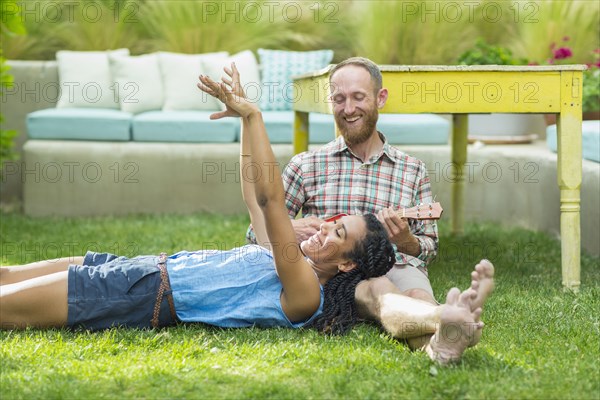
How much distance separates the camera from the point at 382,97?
3281 millimetres

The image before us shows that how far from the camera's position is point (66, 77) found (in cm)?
589

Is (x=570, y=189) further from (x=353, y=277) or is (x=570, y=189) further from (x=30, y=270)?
(x=30, y=270)

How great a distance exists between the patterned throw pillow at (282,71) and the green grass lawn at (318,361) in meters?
2.79

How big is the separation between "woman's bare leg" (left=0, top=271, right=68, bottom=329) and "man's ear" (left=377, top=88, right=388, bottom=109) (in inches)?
49.0

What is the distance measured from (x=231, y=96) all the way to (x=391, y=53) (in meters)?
4.46

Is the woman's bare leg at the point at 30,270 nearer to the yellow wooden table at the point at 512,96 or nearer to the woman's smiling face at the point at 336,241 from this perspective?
the woman's smiling face at the point at 336,241

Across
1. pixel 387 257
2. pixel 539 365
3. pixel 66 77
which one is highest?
pixel 66 77

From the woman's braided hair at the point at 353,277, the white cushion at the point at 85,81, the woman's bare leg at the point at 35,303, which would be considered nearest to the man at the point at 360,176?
the woman's braided hair at the point at 353,277

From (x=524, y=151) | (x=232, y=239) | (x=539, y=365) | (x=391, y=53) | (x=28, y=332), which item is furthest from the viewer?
(x=391, y=53)

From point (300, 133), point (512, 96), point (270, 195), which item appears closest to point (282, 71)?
point (300, 133)

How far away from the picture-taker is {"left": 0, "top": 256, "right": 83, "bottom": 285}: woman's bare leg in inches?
112

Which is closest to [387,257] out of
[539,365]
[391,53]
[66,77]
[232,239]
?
[539,365]

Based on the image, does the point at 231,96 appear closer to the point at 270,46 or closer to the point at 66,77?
the point at 66,77

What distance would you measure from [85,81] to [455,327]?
13.6 ft
